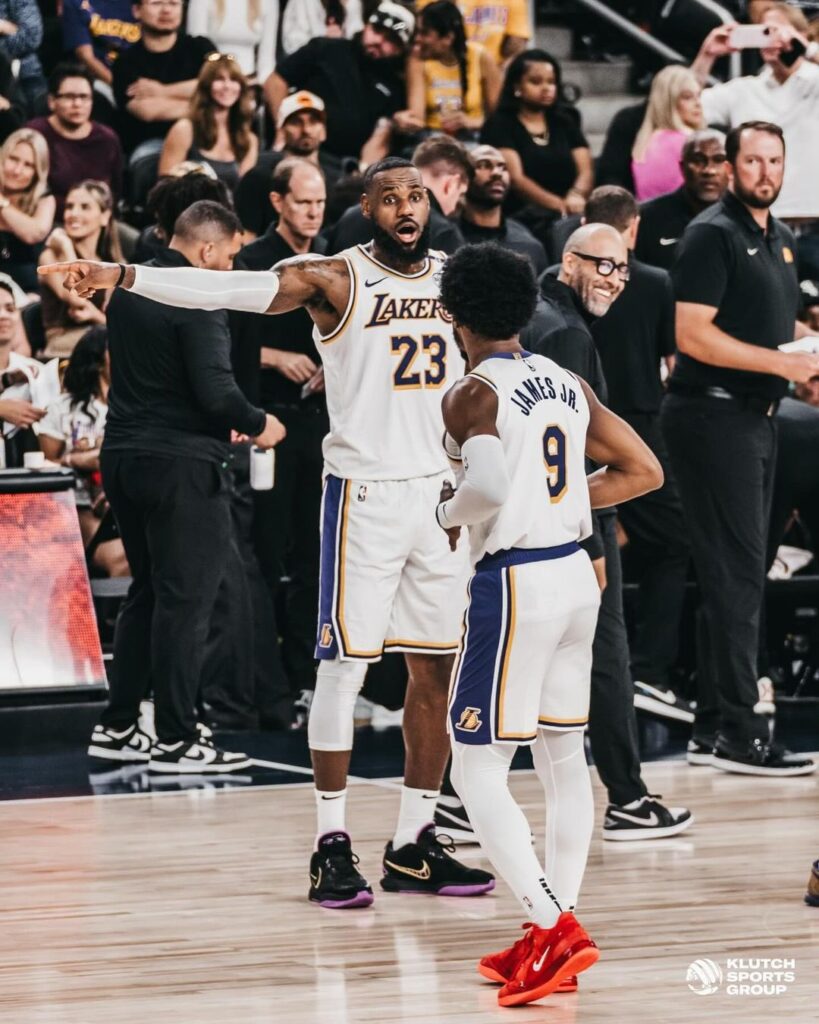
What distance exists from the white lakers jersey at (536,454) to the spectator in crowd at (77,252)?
490 cm

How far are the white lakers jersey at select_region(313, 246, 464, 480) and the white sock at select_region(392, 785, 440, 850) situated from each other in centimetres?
90

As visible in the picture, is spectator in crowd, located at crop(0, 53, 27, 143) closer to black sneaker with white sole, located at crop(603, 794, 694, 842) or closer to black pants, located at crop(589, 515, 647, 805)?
black pants, located at crop(589, 515, 647, 805)

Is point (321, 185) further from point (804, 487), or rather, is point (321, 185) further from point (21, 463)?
point (804, 487)

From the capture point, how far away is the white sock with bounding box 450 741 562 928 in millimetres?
4414

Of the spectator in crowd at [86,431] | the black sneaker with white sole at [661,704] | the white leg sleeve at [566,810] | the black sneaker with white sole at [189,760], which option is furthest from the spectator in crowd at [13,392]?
the white leg sleeve at [566,810]

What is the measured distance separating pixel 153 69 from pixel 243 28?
31.3 inches

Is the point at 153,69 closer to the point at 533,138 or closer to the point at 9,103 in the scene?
the point at 9,103

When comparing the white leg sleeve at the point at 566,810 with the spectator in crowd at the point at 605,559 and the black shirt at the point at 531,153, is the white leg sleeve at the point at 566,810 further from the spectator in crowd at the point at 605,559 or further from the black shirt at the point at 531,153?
the black shirt at the point at 531,153

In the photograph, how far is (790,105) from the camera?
10.5m

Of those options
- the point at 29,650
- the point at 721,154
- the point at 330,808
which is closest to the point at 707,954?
the point at 330,808

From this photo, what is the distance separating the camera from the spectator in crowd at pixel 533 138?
35.1 ft

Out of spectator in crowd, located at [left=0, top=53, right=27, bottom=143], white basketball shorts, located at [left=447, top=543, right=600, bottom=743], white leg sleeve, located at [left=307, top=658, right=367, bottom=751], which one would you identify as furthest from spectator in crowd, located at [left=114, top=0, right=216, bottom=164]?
white basketball shorts, located at [left=447, top=543, right=600, bottom=743]

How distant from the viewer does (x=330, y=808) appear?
544 centimetres

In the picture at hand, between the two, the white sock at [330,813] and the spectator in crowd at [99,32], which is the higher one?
the spectator in crowd at [99,32]
